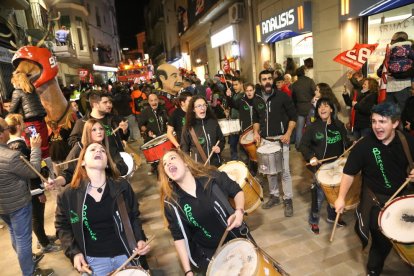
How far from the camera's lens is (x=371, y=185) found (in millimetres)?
3109

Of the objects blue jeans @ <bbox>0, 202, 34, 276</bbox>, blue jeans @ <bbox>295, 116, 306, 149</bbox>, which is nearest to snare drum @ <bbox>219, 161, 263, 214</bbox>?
blue jeans @ <bbox>0, 202, 34, 276</bbox>

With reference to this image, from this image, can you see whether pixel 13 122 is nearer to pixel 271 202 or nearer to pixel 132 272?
pixel 132 272

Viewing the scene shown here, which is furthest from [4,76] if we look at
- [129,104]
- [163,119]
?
[163,119]

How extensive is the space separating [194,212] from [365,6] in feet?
22.1

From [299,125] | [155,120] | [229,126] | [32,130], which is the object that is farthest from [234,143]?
[32,130]

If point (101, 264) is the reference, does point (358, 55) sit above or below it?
above

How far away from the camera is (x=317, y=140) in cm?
445

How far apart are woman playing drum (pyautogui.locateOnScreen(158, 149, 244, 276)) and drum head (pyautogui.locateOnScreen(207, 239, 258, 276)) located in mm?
181

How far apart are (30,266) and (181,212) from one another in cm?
234

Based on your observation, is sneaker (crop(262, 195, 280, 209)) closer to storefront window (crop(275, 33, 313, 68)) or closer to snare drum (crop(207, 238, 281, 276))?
snare drum (crop(207, 238, 281, 276))

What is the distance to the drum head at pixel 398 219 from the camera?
2.67 m

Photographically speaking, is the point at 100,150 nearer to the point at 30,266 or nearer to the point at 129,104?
the point at 30,266

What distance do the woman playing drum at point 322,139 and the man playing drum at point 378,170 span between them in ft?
3.81

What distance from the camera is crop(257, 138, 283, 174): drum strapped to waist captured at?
4.87m
